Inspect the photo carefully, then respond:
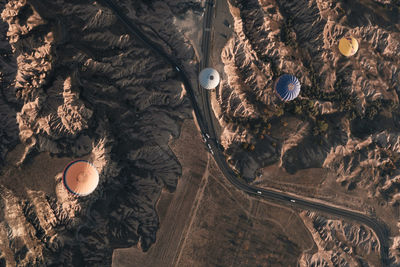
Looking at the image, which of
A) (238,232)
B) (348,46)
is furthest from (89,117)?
(348,46)

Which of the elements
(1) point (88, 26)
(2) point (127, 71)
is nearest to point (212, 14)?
(2) point (127, 71)

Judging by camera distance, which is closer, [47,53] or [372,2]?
[47,53]

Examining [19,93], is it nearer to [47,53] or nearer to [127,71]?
[47,53]

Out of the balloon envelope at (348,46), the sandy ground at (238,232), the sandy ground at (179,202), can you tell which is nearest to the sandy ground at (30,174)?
the sandy ground at (179,202)

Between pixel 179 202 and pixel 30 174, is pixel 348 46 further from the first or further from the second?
pixel 30 174

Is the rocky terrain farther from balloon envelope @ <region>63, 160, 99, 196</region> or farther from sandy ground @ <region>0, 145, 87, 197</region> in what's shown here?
sandy ground @ <region>0, 145, 87, 197</region>

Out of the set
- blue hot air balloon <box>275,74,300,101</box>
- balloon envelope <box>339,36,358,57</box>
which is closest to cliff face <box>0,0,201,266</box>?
blue hot air balloon <box>275,74,300,101</box>

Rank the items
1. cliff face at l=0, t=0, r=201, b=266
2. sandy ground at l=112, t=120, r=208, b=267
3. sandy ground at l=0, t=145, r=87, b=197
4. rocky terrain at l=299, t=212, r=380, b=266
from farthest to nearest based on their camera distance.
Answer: rocky terrain at l=299, t=212, r=380, b=266
sandy ground at l=112, t=120, r=208, b=267
cliff face at l=0, t=0, r=201, b=266
sandy ground at l=0, t=145, r=87, b=197
